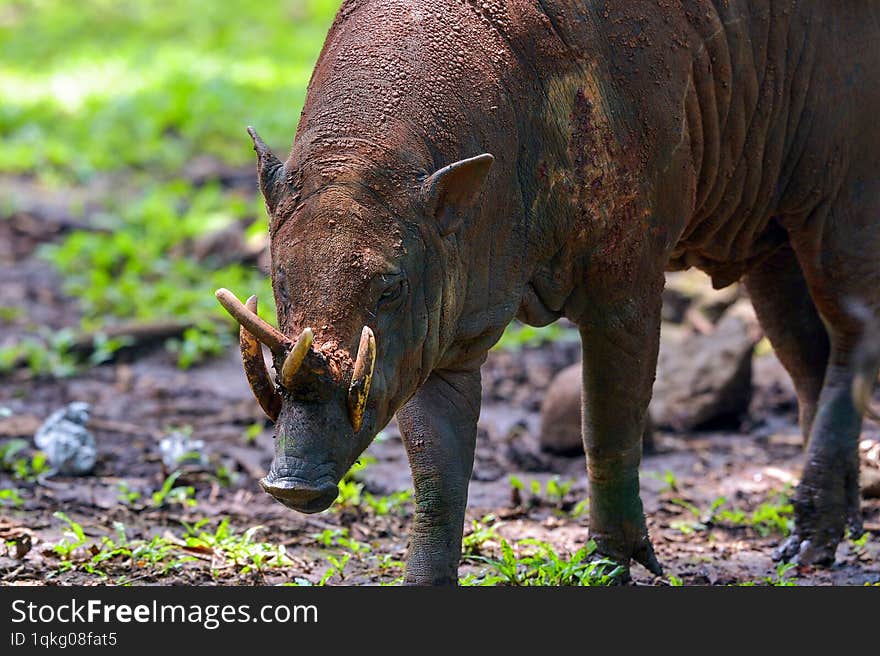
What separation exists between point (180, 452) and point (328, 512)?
3.48 feet

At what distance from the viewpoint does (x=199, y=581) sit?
5.35 m

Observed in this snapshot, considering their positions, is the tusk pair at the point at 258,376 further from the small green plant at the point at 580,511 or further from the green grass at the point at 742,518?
the green grass at the point at 742,518

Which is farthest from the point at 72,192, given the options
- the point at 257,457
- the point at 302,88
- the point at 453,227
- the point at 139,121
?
the point at 453,227

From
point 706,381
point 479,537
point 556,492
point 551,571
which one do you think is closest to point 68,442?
point 479,537

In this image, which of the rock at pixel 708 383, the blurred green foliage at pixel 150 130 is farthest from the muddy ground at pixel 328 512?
the blurred green foliage at pixel 150 130

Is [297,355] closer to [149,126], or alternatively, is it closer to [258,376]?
[258,376]

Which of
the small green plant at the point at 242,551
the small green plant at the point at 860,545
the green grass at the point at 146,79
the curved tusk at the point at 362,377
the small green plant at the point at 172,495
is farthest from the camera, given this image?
the green grass at the point at 146,79

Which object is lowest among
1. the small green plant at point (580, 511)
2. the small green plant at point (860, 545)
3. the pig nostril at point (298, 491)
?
the pig nostril at point (298, 491)

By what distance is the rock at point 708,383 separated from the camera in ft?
26.5

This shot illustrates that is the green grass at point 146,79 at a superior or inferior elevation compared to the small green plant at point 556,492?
superior

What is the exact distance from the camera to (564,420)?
24.7ft

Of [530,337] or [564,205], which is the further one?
[530,337]

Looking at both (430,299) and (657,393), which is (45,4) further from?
(430,299)

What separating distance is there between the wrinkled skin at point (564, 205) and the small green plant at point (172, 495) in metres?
1.78
